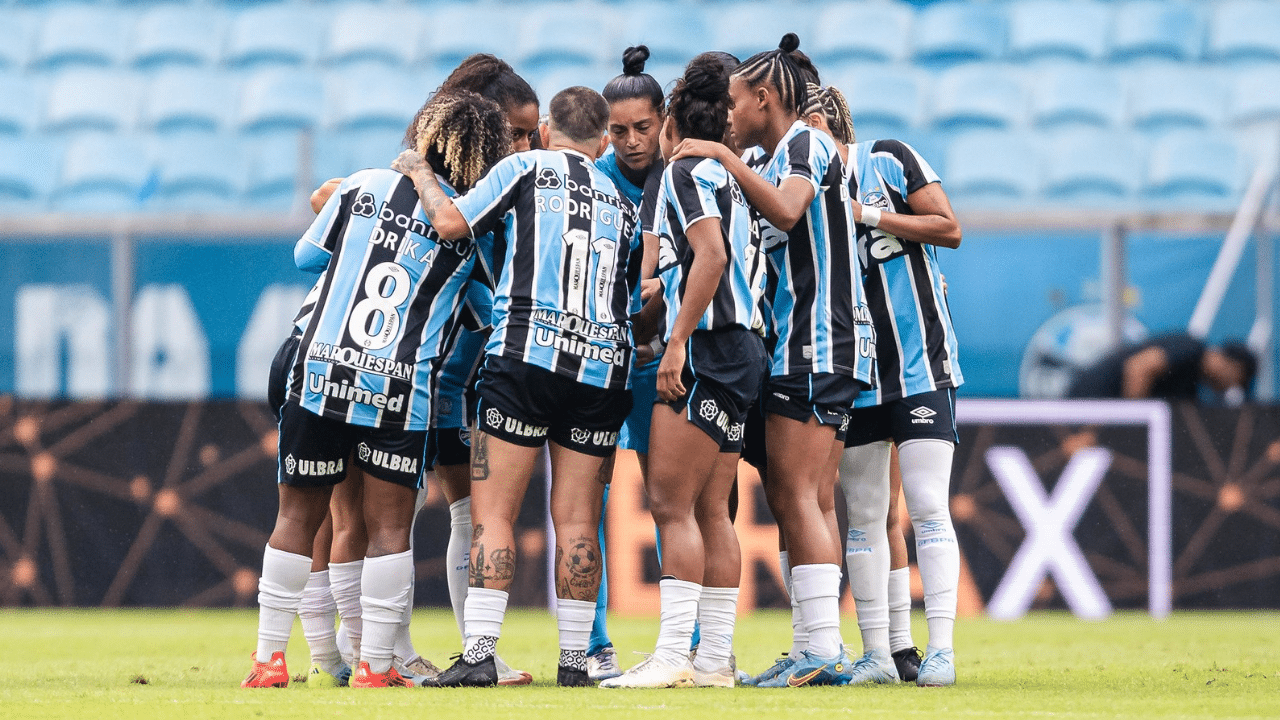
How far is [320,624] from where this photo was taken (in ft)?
15.4

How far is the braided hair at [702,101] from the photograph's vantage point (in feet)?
14.6

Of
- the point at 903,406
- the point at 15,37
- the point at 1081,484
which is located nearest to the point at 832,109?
the point at 903,406

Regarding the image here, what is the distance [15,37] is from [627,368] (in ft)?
36.6

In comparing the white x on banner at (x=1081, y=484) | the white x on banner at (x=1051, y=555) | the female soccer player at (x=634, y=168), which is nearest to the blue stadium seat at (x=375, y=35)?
the white x on banner at (x=1081, y=484)

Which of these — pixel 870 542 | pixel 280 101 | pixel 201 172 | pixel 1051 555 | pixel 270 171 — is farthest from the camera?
pixel 280 101

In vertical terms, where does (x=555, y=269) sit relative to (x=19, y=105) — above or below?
below

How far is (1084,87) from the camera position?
1221 cm

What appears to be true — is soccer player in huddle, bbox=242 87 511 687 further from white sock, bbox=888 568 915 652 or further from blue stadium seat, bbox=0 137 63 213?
blue stadium seat, bbox=0 137 63 213

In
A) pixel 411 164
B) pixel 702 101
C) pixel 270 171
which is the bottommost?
pixel 411 164

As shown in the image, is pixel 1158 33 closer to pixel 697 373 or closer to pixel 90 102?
pixel 90 102

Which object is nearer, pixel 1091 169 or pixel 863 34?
pixel 1091 169

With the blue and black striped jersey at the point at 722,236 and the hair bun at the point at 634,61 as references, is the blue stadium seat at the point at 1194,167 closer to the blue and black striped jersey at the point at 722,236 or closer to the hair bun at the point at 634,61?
the hair bun at the point at 634,61

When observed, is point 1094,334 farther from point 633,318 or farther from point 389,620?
point 389,620

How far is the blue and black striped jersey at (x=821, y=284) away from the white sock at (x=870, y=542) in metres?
0.34
